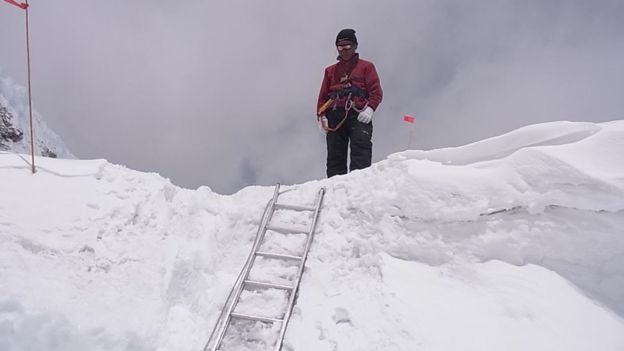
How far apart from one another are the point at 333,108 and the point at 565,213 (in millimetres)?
3911

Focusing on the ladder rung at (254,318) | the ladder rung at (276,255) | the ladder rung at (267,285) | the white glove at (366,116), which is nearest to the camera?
the ladder rung at (254,318)

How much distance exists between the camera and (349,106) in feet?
20.2

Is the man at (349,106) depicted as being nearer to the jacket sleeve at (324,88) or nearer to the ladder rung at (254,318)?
the jacket sleeve at (324,88)

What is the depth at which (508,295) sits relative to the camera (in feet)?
9.39

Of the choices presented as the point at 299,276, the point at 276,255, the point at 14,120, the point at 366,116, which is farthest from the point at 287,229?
the point at 14,120

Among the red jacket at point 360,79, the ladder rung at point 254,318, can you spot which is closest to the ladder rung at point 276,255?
the ladder rung at point 254,318

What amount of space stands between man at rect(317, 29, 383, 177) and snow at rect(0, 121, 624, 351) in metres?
1.92

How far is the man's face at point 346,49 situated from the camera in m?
6.18

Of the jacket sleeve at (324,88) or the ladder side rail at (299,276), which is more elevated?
the jacket sleeve at (324,88)

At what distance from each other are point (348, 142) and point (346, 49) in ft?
4.99

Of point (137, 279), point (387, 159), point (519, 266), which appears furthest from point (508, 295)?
point (137, 279)

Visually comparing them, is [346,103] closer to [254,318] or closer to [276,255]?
[276,255]

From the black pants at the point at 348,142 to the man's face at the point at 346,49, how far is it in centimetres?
90

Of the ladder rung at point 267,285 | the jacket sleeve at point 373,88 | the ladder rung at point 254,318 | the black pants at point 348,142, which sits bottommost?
the ladder rung at point 254,318
